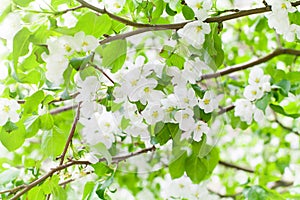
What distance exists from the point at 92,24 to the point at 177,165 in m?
0.30

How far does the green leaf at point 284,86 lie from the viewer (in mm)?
905

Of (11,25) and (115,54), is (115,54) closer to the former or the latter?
(115,54)

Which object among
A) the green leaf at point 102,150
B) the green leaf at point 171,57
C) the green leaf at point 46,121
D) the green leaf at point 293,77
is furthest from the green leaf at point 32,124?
the green leaf at point 293,77

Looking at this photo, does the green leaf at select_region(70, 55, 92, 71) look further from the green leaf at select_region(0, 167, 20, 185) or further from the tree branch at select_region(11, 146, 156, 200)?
the green leaf at select_region(0, 167, 20, 185)

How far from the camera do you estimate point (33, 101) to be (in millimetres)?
714

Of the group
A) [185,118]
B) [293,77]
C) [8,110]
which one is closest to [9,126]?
[8,110]

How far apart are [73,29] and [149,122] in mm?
137

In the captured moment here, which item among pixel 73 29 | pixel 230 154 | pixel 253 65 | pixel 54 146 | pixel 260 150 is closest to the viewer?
pixel 73 29

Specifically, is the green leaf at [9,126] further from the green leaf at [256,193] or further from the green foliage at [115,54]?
the green leaf at [256,193]

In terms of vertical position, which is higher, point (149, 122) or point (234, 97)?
point (149, 122)

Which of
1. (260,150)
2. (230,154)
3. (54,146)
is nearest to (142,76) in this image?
(54,146)

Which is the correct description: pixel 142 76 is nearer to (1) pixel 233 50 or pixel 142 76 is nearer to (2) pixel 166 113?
(2) pixel 166 113

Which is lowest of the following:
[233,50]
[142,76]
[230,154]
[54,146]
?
[230,154]

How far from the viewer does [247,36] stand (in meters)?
1.33
